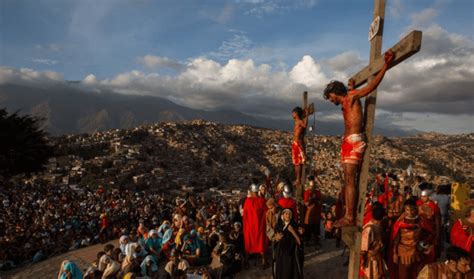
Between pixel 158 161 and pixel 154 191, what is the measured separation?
11085 mm

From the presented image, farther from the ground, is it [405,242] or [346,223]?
[346,223]

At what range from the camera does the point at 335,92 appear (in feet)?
13.3

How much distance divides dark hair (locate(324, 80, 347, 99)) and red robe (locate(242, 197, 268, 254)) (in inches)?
145

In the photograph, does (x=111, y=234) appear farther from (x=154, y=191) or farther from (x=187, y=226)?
(x=154, y=191)

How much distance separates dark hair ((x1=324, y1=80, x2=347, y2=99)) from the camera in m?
4.04

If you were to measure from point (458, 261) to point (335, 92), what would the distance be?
7.16 feet

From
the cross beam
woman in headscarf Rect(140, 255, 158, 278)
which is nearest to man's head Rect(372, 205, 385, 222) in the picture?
the cross beam

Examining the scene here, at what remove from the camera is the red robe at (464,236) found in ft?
15.9

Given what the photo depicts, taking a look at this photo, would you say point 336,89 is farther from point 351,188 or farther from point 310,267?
point 310,267

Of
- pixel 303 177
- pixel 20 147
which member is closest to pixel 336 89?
pixel 303 177

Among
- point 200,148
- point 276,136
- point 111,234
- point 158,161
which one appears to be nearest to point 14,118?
Answer: point 158,161

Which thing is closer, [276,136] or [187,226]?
[187,226]

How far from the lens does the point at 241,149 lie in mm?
49562

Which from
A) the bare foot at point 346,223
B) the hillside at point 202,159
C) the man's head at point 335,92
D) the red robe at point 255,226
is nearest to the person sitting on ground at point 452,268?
the bare foot at point 346,223
